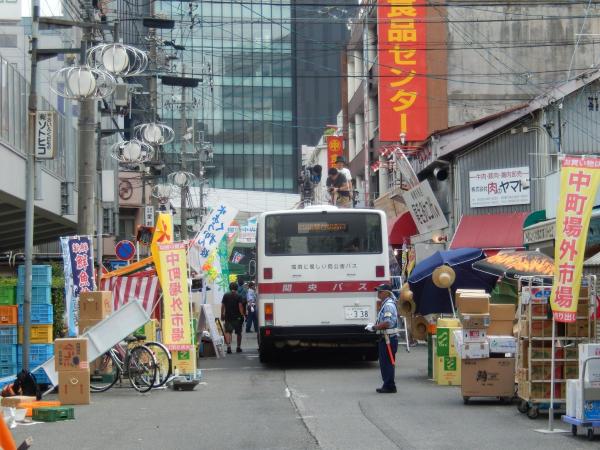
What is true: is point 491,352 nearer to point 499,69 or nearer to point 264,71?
point 499,69

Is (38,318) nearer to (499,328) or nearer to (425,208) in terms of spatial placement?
(499,328)

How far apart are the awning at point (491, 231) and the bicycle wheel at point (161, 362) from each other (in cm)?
1546

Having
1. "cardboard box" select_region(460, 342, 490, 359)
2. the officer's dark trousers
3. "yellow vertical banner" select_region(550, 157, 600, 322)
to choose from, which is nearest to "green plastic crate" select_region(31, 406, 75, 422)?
the officer's dark trousers

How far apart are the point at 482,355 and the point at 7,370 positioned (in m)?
8.48

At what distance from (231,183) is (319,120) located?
441 inches

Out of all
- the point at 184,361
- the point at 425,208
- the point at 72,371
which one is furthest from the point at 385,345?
the point at 425,208

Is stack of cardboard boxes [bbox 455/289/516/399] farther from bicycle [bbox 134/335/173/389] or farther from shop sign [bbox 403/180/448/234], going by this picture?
shop sign [bbox 403/180/448/234]

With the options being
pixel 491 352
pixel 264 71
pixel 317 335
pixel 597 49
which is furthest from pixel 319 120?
pixel 491 352

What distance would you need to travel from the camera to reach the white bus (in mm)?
22297

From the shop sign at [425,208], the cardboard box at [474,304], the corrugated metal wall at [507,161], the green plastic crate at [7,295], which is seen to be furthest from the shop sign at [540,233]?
the green plastic crate at [7,295]

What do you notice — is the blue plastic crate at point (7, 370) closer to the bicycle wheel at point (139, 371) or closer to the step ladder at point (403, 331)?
the bicycle wheel at point (139, 371)

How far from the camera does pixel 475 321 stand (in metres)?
15.1

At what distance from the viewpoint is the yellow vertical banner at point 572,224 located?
1212cm

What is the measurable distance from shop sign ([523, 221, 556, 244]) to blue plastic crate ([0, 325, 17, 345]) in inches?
454
